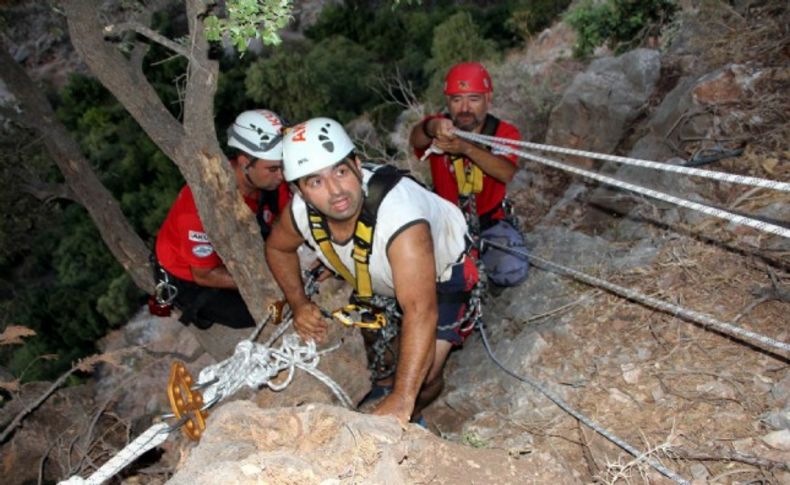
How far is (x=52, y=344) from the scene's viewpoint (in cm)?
1430

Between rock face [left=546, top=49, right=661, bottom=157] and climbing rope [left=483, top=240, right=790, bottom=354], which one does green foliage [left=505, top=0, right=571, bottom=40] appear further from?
climbing rope [left=483, top=240, right=790, bottom=354]

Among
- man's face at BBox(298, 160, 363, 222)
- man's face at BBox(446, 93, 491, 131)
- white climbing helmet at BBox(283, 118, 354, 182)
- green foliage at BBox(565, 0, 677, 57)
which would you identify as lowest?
green foliage at BBox(565, 0, 677, 57)

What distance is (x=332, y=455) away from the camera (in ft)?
6.59

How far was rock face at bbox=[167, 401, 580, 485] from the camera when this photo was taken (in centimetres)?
192

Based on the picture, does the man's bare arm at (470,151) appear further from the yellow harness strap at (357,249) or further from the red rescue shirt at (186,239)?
the yellow harness strap at (357,249)

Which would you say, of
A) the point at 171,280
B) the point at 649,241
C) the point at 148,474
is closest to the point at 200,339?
the point at 171,280

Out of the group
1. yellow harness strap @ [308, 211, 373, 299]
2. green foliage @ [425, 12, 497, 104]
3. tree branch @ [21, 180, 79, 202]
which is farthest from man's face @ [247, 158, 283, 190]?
green foliage @ [425, 12, 497, 104]

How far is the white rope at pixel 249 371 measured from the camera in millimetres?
2941

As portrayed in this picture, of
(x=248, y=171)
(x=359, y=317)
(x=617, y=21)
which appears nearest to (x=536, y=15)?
(x=617, y=21)

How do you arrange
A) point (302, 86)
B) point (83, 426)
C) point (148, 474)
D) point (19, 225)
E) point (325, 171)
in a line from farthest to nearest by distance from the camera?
point (302, 86)
point (19, 225)
point (83, 426)
point (148, 474)
point (325, 171)

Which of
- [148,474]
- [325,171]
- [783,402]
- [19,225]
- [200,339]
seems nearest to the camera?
[783,402]

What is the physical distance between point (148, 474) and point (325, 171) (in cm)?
201

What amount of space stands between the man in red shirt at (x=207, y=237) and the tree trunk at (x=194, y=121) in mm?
489

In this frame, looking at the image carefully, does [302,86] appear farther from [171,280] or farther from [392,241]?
[392,241]
